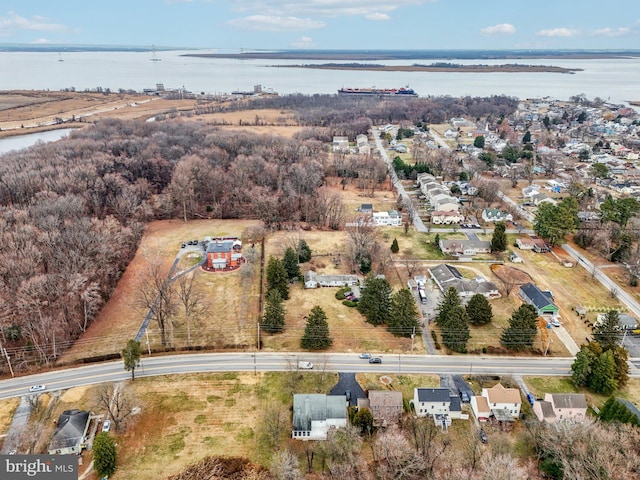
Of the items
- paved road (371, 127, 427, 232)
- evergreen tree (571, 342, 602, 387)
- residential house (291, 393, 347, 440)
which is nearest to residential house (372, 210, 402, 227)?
paved road (371, 127, 427, 232)

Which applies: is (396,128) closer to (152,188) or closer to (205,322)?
(152,188)

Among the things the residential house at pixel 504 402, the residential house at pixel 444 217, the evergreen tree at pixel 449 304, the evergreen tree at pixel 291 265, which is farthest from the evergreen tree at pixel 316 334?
the residential house at pixel 444 217

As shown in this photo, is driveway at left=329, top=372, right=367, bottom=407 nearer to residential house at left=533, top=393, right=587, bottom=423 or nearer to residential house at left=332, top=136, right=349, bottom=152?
residential house at left=533, top=393, right=587, bottom=423

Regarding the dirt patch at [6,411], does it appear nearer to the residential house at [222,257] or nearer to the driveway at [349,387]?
the driveway at [349,387]

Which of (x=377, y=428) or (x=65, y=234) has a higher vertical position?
(x=65, y=234)

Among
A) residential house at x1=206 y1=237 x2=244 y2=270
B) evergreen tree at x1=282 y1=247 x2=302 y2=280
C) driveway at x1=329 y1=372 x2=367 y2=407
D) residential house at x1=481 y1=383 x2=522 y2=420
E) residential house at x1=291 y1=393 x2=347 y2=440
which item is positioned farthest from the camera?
residential house at x1=206 y1=237 x2=244 y2=270

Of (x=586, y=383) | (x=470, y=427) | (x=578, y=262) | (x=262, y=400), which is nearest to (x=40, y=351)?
(x=262, y=400)
